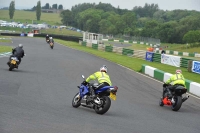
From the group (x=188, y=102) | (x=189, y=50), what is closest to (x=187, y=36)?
(x=189, y=50)

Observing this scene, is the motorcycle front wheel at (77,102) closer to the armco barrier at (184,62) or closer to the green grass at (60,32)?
the armco barrier at (184,62)

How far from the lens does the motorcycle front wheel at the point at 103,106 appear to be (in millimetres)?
12463

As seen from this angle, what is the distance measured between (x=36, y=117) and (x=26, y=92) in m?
5.29

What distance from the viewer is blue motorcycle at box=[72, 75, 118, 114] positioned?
1248 cm

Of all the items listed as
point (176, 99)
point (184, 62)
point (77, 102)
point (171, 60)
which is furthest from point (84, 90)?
point (171, 60)

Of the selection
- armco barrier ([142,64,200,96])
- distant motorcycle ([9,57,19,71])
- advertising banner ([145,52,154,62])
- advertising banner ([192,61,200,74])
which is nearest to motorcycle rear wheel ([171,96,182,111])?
armco barrier ([142,64,200,96])

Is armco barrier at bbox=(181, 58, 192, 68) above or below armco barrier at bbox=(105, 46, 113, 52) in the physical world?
above

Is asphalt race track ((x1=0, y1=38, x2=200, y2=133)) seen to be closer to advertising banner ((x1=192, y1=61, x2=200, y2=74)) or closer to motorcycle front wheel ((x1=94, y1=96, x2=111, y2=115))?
motorcycle front wheel ((x1=94, y1=96, x2=111, y2=115))

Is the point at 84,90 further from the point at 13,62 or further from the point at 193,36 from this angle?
the point at 193,36

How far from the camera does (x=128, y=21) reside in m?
147

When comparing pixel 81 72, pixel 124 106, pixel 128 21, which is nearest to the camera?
pixel 124 106

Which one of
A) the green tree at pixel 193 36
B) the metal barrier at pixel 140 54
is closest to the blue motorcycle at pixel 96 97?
the metal barrier at pixel 140 54

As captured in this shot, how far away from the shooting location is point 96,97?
12.8 metres

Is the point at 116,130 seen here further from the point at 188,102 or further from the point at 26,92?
the point at 188,102
